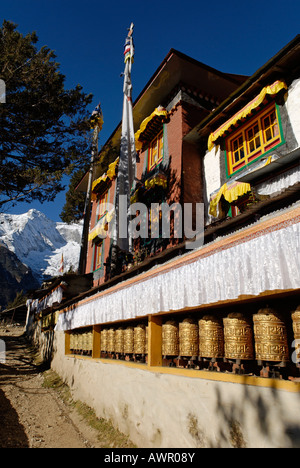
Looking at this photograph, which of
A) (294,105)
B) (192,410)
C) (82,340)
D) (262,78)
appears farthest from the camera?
(82,340)

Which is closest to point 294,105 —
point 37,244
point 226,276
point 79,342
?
point 226,276

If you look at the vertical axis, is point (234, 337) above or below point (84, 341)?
above

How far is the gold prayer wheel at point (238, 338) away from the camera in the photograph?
11.9ft

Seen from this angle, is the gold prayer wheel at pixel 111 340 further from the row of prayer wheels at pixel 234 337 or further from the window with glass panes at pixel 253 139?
the window with glass panes at pixel 253 139

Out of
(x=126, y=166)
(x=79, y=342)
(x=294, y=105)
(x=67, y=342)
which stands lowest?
(x=67, y=342)

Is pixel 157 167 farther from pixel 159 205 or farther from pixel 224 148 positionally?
pixel 224 148

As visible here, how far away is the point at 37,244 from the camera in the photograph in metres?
173

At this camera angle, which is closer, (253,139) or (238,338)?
(238,338)

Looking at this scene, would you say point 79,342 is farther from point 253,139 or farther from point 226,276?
point 253,139

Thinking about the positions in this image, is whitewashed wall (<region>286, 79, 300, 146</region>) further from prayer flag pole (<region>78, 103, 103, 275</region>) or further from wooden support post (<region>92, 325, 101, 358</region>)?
prayer flag pole (<region>78, 103, 103, 275</region>)

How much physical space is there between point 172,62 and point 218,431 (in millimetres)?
11273

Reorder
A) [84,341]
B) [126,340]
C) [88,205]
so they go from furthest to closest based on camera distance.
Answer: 1. [88,205]
2. [84,341]
3. [126,340]

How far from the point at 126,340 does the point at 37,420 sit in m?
3.00

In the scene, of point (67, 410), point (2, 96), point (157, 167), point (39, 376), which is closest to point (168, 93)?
point (157, 167)
